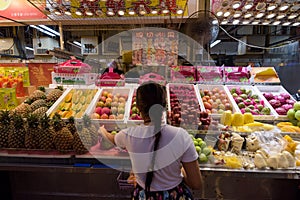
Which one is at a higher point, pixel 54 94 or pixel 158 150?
pixel 54 94

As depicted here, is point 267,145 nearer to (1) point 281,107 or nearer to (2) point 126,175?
(1) point 281,107

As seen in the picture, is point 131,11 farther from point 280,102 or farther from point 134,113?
point 280,102

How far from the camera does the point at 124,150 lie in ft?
5.65

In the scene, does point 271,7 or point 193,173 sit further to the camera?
point 271,7

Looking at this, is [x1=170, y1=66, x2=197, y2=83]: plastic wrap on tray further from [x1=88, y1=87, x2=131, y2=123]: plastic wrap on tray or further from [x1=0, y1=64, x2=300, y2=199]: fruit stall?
[x1=88, y1=87, x2=131, y2=123]: plastic wrap on tray

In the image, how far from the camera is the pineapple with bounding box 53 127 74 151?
1711mm

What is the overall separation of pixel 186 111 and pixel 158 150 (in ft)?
3.74

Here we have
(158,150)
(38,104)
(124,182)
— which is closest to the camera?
(158,150)

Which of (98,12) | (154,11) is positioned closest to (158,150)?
(154,11)

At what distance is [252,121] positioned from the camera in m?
2.16

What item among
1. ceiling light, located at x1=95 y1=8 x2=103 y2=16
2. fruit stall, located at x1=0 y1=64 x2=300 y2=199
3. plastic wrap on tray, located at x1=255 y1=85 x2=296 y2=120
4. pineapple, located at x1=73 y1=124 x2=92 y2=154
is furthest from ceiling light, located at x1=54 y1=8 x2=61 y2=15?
plastic wrap on tray, located at x1=255 y1=85 x2=296 y2=120

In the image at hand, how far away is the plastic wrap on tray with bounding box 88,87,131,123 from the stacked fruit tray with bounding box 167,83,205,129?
0.54m

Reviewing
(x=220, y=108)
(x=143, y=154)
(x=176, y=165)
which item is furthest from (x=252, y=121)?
(x=143, y=154)

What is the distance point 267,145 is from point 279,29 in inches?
257
